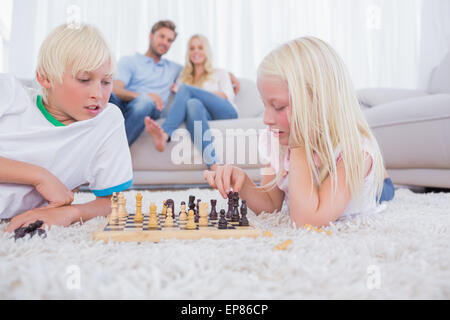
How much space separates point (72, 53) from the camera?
1.05 metres

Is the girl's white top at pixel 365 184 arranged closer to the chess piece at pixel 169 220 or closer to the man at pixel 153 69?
the chess piece at pixel 169 220

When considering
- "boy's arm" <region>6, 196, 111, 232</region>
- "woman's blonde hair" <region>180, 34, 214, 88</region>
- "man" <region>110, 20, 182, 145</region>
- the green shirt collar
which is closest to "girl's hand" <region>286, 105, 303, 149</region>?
"boy's arm" <region>6, 196, 111, 232</region>

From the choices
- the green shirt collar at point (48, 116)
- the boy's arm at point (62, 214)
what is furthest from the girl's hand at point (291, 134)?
the green shirt collar at point (48, 116)

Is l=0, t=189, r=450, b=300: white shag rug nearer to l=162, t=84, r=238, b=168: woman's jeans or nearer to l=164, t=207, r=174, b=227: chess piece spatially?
l=164, t=207, r=174, b=227: chess piece

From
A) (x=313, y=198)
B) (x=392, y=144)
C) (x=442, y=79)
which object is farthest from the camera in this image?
(x=442, y=79)

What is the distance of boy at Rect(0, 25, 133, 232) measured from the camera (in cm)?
99

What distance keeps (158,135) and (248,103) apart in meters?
1.05

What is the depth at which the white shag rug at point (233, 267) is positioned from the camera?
1.58ft

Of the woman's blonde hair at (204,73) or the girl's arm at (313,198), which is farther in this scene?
the woman's blonde hair at (204,73)

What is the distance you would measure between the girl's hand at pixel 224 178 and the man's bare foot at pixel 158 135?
1.14 meters

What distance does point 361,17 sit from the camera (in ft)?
12.9

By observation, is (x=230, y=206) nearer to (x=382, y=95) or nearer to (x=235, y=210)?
(x=235, y=210)

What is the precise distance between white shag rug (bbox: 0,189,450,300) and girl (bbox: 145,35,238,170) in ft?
4.26

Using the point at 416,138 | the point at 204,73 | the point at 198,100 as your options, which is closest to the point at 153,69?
the point at 204,73
